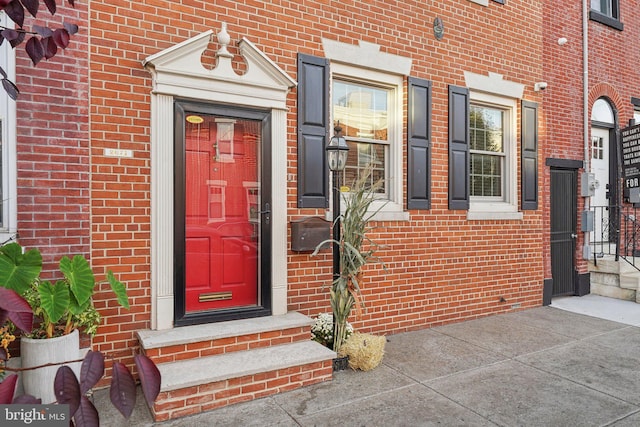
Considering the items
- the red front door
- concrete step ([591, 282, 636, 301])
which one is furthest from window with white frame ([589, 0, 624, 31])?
the red front door

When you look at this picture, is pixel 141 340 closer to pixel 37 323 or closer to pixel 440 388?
pixel 37 323

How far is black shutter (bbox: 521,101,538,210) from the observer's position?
243 inches

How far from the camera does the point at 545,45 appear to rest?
6.66m

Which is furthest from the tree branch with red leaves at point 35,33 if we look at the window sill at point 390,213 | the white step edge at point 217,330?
the window sill at point 390,213

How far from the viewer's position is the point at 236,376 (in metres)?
3.24

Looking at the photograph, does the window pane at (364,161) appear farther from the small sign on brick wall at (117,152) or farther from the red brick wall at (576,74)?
the red brick wall at (576,74)

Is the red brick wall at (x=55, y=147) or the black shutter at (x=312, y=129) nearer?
the red brick wall at (x=55, y=147)

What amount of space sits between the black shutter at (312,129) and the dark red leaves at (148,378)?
3551mm

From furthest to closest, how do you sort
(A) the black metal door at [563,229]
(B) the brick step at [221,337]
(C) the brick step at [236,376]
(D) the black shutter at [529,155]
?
(A) the black metal door at [563,229] → (D) the black shutter at [529,155] → (B) the brick step at [221,337] → (C) the brick step at [236,376]

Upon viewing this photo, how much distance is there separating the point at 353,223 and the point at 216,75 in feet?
6.19

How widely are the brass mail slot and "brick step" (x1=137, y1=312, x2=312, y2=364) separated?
26 centimetres

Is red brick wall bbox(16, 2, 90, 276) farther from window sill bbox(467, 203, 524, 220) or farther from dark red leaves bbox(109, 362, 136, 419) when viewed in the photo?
window sill bbox(467, 203, 524, 220)

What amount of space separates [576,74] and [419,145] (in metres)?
3.83

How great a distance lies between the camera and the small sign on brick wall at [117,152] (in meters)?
3.55
